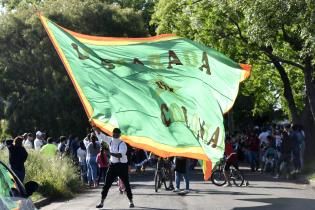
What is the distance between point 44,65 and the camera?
39562 mm

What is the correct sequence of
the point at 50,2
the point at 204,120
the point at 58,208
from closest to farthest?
the point at 204,120, the point at 58,208, the point at 50,2

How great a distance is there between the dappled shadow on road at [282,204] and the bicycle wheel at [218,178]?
16.1ft

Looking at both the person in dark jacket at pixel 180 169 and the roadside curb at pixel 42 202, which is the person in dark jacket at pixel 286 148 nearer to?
the person in dark jacket at pixel 180 169

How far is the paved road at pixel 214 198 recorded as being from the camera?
16125 mm

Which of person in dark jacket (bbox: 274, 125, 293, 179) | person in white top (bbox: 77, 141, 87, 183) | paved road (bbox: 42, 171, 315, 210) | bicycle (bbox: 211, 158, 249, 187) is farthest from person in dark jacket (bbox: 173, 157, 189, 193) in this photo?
person in dark jacket (bbox: 274, 125, 293, 179)

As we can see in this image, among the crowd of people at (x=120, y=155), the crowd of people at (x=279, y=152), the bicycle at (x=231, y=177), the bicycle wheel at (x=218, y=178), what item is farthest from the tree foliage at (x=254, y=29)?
the bicycle wheel at (x=218, y=178)

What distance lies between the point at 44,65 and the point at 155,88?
2518 centimetres

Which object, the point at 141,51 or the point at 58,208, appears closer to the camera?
the point at 141,51

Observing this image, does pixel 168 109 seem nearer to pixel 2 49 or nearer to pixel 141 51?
pixel 141 51

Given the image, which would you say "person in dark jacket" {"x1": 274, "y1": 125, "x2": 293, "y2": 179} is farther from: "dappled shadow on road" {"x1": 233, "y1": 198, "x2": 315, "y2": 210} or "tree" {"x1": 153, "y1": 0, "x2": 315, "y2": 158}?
"dappled shadow on road" {"x1": 233, "y1": 198, "x2": 315, "y2": 210}

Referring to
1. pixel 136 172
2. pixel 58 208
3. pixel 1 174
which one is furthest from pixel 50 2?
pixel 1 174

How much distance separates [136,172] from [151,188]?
9743 millimetres

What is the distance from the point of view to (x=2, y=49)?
133ft

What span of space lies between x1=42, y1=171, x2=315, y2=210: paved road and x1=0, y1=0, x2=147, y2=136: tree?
16.6 meters
